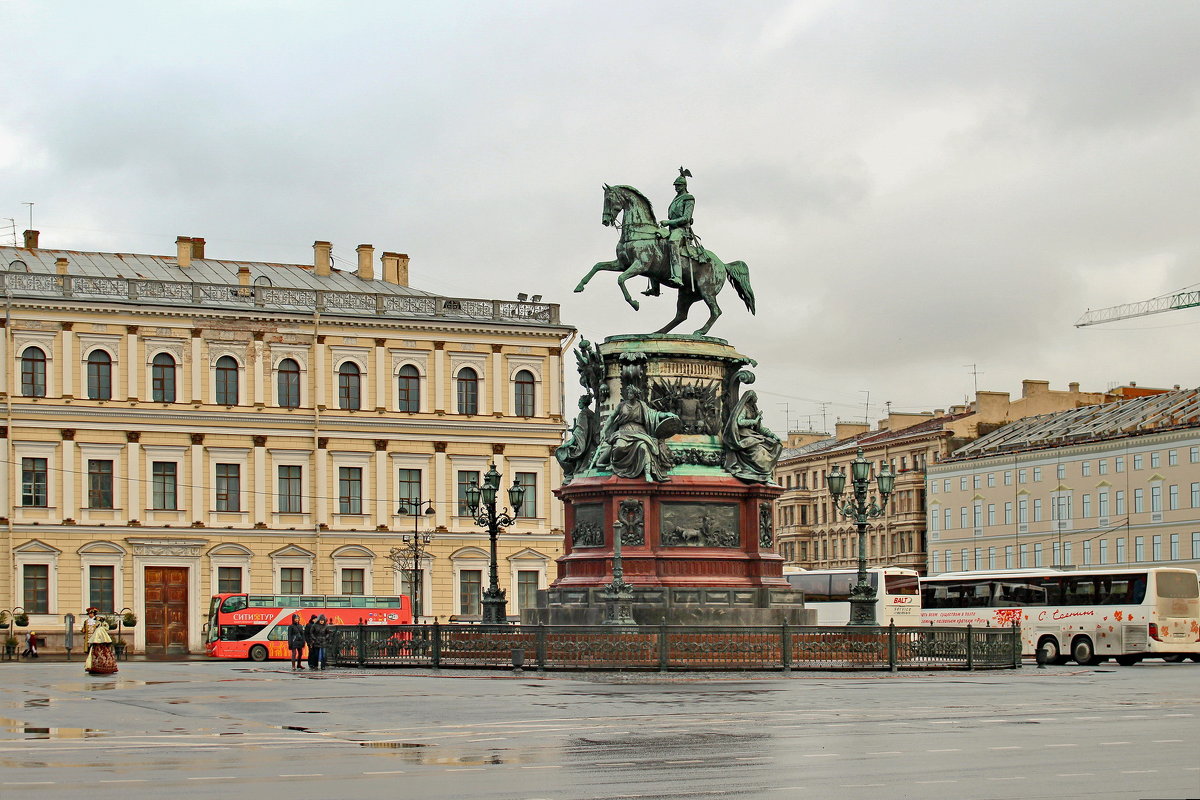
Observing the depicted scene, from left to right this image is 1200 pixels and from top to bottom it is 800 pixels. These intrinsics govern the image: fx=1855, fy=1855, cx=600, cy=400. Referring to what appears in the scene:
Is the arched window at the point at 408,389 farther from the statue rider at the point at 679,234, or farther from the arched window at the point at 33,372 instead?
the statue rider at the point at 679,234

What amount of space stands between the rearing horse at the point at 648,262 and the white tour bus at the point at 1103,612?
1750cm

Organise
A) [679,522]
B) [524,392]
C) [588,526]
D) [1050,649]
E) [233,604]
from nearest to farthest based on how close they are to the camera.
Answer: [679,522] < [588,526] < [1050,649] < [233,604] < [524,392]

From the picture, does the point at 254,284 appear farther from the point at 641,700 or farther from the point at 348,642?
the point at 641,700

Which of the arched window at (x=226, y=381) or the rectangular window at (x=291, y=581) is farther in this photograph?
the arched window at (x=226, y=381)

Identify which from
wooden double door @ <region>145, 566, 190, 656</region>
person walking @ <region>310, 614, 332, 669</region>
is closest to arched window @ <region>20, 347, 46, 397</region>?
wooden double door @ <region>145, 566, 190, 656</region>

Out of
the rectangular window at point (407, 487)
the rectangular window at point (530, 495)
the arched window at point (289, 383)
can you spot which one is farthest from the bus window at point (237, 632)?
the rectangular window at point (530, 495)

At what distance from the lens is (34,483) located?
253ft

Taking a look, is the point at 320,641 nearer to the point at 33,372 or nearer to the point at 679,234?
the point at 679,234

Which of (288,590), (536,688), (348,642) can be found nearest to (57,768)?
(536,688)

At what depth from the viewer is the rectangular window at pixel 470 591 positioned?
272ft

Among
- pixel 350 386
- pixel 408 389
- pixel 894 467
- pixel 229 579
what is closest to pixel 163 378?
pixel 350 386

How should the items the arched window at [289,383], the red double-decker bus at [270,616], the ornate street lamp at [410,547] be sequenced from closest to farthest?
the red double-decker bus at [270,616], the ornate street lamp at [410,547], the arched window at [289,383]

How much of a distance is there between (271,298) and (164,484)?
9.55 metres

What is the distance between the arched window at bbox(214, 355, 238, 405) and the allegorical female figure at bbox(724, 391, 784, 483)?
44721 millimetres
